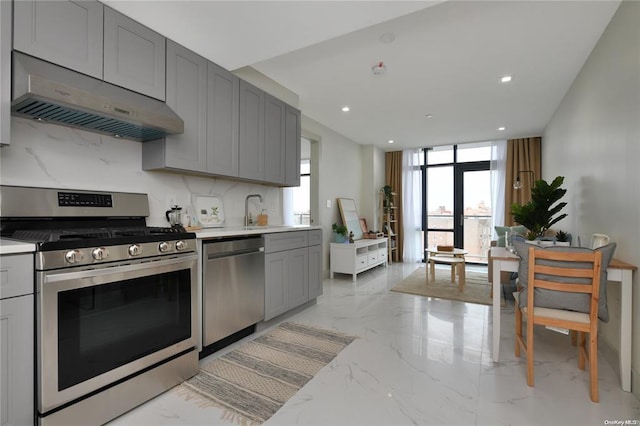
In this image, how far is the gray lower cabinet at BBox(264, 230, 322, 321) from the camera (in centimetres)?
286

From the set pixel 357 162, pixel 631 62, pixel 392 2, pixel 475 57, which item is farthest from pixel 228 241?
pixel 357 162

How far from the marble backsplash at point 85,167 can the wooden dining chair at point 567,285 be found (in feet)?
9.02

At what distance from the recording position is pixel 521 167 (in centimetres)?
600

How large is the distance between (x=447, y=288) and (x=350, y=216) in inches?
86.3

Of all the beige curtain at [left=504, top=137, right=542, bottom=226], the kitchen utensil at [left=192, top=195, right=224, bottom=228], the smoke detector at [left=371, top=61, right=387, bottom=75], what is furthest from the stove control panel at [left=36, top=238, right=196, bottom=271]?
the beige curtain at [left=504, top=137, right=542, bottom=226]

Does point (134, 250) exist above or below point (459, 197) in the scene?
below

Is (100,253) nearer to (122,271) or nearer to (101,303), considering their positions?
(122,271)

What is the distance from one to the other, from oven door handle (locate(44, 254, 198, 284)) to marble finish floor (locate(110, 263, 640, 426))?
0.78 meters

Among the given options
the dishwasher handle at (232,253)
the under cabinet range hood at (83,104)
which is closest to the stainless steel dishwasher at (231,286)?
the dishwasher handle at (232,253)

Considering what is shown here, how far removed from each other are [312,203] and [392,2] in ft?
11.0

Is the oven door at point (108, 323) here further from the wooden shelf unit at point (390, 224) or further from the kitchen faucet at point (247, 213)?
the wooden shelf unit at point (390, 224)

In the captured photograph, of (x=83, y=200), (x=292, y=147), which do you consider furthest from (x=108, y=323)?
(x=292, y=147)

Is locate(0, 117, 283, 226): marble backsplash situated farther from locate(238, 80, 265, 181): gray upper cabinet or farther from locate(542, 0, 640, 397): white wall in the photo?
locate(542, 0, 640, 397): white wall

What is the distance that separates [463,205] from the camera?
6.72 metres
